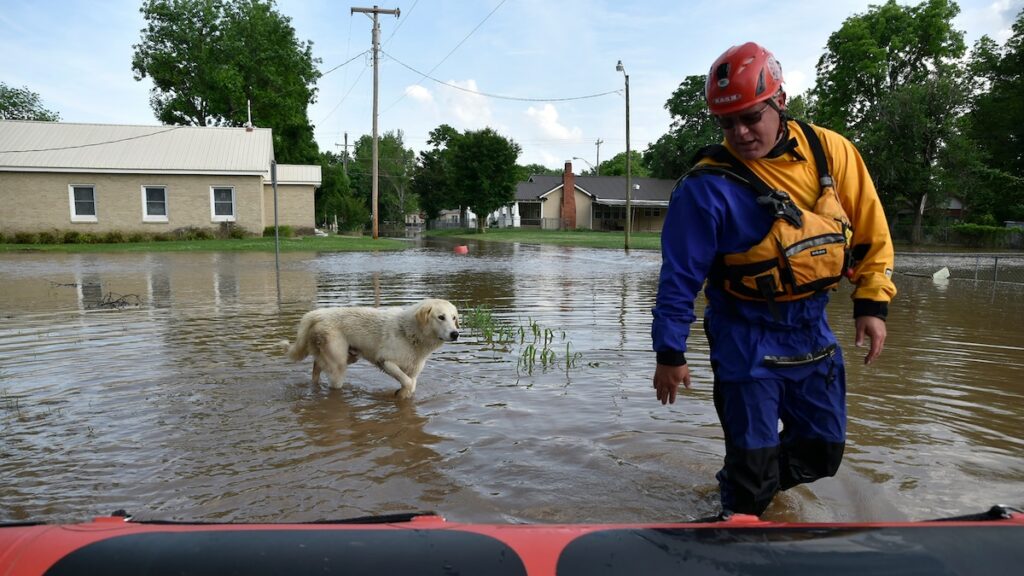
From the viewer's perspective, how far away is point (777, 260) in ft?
9.36

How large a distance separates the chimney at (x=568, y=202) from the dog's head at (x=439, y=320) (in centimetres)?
6633

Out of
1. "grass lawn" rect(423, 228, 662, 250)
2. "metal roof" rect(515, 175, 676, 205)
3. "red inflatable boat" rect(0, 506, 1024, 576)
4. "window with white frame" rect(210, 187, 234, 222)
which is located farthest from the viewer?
"metal roof" rect(515, 175, 676, 205)

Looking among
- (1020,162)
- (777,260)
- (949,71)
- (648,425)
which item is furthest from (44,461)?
(1020,162)

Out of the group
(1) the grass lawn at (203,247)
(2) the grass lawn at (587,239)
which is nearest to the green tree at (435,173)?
(2) the grass lawn at (587,239)

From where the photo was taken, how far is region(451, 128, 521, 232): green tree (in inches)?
2574

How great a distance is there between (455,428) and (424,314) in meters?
1.41

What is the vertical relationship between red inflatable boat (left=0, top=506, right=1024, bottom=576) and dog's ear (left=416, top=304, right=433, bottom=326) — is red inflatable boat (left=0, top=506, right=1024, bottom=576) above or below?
below

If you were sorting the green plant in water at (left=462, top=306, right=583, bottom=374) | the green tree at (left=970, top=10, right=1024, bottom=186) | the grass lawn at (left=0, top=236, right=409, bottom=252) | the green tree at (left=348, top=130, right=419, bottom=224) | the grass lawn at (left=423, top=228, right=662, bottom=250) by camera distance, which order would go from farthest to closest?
the green tree at (left=348, top=130, right=419, bottom=224) → the green tree at (left=970, top=10, right=1024, bottom=186) → the grass lawn at (left=423, top=228, right=662, bottom=250) → the grass lawn at (left=0, top=236, right=409, bottom=252) → the green plant in water at (left=462, top=306, right=583, bottom=374)

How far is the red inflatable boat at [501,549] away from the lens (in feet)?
6.33

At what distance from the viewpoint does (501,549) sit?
2018mm

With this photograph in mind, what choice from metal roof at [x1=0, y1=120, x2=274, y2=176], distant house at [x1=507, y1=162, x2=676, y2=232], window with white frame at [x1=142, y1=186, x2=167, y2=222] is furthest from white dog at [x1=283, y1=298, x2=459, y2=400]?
distant house at [x1=507, y1=162, x2=676, y2=232]

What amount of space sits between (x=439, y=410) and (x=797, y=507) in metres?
3.08

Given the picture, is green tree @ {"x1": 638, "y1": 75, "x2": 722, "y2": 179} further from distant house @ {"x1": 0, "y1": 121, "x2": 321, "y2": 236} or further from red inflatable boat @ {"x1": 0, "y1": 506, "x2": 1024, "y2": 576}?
red inflatable boat @ {"x1": 0, "y1": 506, "x2": 1024, "y2": 576}

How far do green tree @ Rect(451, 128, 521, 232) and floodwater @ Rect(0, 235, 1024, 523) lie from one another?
184 ft
